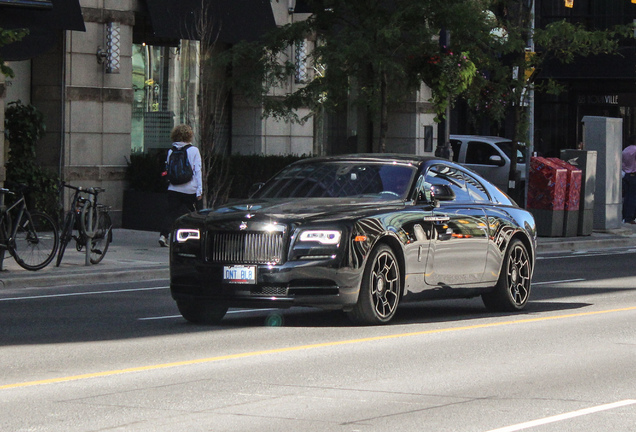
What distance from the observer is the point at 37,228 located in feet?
53.9

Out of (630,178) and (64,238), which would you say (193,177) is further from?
(630,178)

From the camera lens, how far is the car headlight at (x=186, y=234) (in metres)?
11.3

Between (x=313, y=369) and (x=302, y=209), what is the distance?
254 centimetres

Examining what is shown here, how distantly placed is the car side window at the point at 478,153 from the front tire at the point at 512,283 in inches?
764

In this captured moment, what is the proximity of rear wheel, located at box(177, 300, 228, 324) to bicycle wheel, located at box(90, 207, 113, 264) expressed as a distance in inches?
230

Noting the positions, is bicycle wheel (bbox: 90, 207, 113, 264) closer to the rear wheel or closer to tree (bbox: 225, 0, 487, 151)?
tree (bbox: 225, 0, 487, 151)

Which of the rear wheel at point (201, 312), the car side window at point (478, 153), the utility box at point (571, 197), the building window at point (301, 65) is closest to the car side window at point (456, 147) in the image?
the car side window at point (478, 153)

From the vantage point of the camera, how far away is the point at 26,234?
1620 cm

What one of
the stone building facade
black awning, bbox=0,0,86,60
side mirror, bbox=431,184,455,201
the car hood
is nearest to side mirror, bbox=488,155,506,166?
the stone building facade

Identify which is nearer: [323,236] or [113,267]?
[323,236]

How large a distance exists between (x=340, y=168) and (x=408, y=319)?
164 cm

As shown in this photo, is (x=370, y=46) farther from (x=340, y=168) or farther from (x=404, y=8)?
(x=340, y=168)

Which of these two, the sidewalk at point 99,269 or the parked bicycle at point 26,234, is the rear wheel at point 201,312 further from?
the parked bicycle at point 26,234

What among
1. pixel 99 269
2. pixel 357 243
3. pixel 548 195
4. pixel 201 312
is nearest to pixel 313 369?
pixel 357 243
